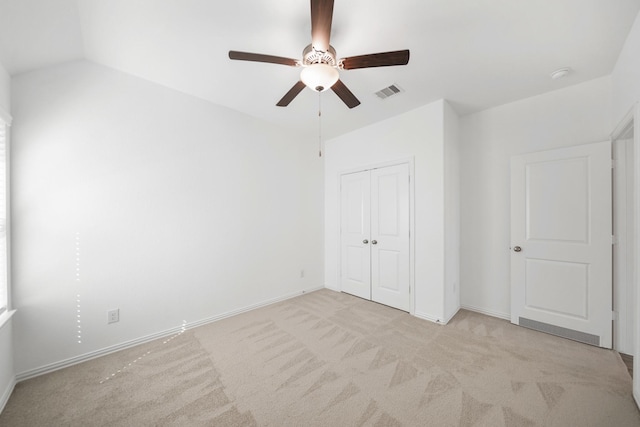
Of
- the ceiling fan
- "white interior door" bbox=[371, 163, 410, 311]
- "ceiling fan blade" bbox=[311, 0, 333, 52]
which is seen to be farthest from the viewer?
"white interior door" bbox=[371, 163, 410, 311]

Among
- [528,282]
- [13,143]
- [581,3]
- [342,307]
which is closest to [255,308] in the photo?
[342,307]

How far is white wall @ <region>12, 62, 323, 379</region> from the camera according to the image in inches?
77.3

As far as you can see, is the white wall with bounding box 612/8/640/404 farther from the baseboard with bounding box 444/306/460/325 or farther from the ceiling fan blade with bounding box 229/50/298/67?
the ceiling fan blade with bounding box 229/50/298/67

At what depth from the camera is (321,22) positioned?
54.6 inches

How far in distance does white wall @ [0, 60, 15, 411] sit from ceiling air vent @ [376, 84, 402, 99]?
3.14 metres

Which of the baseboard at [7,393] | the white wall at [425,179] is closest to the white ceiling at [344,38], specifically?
the white wall at [425,179]

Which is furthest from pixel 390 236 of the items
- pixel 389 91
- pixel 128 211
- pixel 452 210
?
pixel 128 211

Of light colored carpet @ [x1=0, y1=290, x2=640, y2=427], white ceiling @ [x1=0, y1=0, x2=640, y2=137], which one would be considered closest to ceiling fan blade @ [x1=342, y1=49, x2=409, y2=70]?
white ceiling @ [x1=0, y1=0, x2=640, y2=137]

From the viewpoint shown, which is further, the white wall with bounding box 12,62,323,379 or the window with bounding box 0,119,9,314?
the white wall with bounding box 12,62,323,379

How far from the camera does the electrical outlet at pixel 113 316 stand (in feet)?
7.39

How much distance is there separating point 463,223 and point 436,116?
1.46 metres

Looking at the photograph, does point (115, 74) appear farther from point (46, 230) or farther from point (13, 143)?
point (46, 230)

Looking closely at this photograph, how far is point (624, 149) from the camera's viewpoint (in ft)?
7.41

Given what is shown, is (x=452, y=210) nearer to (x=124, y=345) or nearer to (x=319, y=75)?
(x=319, y=75)
